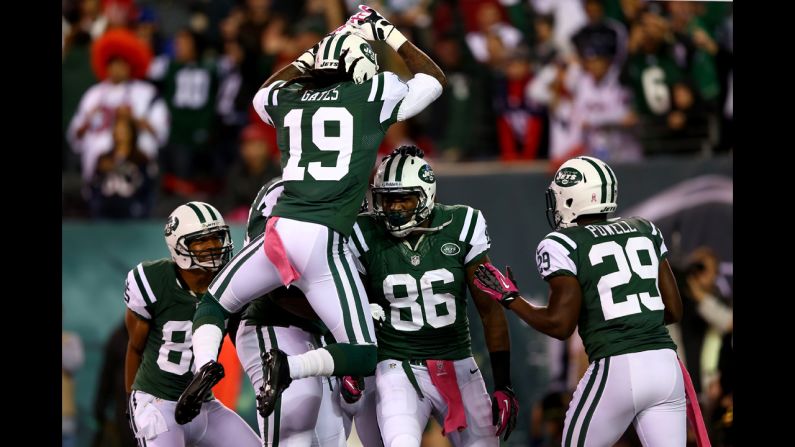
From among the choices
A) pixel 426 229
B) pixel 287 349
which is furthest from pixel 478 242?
pixel 287 349

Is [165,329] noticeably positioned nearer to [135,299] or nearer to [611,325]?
[135,299]

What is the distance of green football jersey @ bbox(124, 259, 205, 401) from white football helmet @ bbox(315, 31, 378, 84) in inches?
61.3

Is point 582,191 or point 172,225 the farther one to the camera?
point 172,225

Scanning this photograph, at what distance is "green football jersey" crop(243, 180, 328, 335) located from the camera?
6660mm

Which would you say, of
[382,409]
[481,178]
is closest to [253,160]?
[481,178]

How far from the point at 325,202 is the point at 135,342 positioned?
1.60m

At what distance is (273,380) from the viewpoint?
572 centimetres

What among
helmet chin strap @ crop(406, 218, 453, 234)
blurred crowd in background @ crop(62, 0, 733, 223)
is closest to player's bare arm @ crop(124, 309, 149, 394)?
helmet chin strap @ crop(406, 218, 453, 234)

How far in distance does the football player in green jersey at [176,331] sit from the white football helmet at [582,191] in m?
1.88

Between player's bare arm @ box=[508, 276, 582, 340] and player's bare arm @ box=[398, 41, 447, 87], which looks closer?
player's bare arm @ box=[508, 276, 582, 340]

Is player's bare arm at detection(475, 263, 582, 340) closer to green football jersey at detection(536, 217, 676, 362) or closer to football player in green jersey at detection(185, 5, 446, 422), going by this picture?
green football jersey at detection(536, 217, 676, 362)

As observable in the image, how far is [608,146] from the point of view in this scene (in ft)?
37.7
